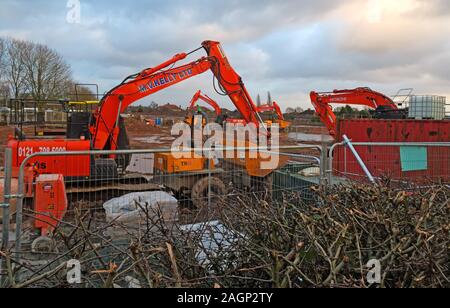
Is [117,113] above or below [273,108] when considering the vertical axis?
below

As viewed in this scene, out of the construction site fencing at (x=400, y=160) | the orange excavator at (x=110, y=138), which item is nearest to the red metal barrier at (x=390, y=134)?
the construction site fencing at (x=400, y=160)

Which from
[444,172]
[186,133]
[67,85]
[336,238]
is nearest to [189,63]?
[186,133]

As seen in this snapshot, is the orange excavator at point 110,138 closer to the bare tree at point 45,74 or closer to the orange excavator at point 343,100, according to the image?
the orange excavator at point 343,100

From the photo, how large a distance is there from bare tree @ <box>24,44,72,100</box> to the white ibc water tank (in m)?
32.1

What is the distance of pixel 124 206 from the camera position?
5.80 metres

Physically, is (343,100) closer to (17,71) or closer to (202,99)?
(202,99)

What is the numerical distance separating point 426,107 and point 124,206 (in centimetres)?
1208

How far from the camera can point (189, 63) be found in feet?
30.8

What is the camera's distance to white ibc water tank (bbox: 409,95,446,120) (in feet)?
44.5

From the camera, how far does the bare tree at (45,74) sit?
121 ft

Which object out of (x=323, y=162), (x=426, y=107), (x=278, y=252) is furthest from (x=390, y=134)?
(x=278, y=252)
